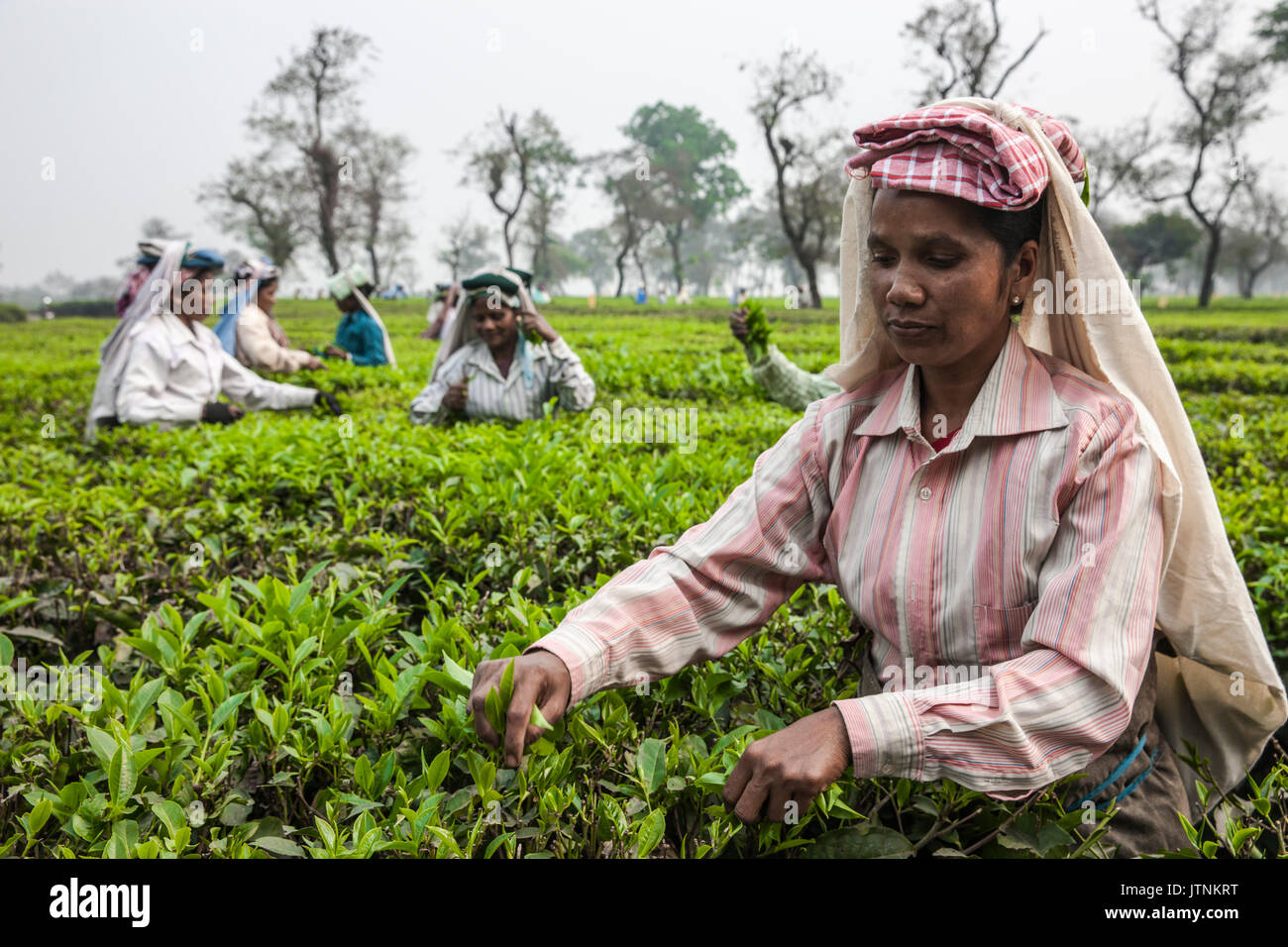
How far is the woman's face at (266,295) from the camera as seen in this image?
8.56 m

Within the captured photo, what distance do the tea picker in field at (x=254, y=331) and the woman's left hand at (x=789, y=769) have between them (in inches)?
305

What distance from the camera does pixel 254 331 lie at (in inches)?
320

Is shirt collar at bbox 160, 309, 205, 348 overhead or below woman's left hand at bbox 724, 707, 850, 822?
overhead

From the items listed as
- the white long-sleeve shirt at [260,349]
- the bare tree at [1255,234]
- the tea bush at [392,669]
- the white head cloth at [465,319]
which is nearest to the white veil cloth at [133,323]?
the tea bush at [392,669]

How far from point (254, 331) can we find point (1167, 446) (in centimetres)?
816

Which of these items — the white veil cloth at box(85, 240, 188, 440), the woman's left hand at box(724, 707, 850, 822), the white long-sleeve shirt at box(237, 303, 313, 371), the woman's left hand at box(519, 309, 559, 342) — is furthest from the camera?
the white long-sleeve shirt at box(237, 303, 313, 371)

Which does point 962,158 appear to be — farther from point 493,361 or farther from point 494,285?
point 493,361

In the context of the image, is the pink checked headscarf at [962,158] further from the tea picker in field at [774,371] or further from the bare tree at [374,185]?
Result: the bare tree at [374,185]

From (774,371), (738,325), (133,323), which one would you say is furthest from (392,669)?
(133,323)

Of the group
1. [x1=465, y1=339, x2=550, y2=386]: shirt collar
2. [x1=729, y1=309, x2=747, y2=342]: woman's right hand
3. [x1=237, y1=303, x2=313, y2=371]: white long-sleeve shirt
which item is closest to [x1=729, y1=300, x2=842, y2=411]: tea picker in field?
[x1=729, y1=309, x2=747, y2=342]: woman's right hand

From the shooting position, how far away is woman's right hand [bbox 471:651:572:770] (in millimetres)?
1325

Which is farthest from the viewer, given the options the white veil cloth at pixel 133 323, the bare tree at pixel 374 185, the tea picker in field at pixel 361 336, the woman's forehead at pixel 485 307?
the bare tree at pixel 374 185

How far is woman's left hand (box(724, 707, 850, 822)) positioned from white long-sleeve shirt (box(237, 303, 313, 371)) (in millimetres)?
7915

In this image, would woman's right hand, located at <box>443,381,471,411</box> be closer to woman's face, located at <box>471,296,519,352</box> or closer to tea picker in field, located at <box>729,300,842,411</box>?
woman's face, located at <box>471,296,519,352</box>
